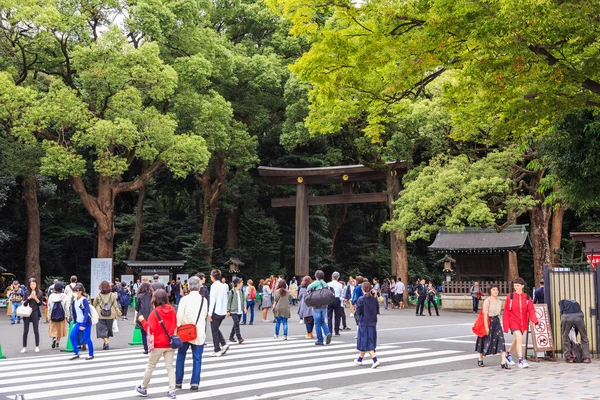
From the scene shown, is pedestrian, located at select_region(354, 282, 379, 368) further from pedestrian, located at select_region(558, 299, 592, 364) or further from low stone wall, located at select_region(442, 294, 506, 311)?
low stone wall, located at select_region(442, 294, 506, 311)

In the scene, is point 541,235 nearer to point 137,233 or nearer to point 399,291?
point 399,291

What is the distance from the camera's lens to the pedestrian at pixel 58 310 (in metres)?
13.6

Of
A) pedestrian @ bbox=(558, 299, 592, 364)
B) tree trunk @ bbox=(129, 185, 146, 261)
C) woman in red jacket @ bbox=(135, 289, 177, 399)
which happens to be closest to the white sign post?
tree trunk @ bbox=(129, 185, 146, 261)

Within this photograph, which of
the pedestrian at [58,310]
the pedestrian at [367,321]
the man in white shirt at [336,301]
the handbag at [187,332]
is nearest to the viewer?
the handbag at [187,332]

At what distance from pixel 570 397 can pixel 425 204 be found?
64.9ft

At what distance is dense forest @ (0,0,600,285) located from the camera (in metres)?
12.1

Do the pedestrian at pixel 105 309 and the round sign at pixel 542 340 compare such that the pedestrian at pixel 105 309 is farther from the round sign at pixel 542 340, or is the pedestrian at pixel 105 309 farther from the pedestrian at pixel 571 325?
the pedestrian at pixel 571 325

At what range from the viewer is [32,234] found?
3472 cm

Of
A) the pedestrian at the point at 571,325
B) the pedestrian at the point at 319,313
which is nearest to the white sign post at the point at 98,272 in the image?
the pedestrian at the point at 319,313

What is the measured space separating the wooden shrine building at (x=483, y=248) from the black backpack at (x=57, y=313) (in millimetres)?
22288

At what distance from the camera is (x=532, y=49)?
11609 mm

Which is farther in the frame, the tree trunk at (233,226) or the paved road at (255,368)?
the tree trunk at (233,226)

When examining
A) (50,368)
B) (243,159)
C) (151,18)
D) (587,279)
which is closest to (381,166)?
(243,159)

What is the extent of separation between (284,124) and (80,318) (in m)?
25.5
